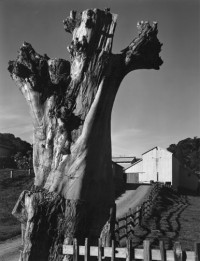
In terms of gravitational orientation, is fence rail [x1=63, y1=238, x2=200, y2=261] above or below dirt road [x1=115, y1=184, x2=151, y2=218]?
above

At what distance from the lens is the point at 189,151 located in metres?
92.8

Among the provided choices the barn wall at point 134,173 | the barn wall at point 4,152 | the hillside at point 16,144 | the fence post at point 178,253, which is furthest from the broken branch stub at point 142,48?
the barn wall at point 134,173

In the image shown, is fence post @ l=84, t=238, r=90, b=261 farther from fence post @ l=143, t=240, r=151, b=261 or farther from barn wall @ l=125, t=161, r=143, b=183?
barn wall @ l=125, t=161, r=143, b=183

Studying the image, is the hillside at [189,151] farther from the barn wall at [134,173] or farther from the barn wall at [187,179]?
the barn wall at [134,173]

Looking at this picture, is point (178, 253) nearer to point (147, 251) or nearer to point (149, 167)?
point (147, 251)

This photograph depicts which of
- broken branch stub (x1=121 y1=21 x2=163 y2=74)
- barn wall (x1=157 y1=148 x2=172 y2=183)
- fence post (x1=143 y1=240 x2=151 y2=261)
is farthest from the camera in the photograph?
barn wall (x1=157 y1=148 x2=172 y2=183)

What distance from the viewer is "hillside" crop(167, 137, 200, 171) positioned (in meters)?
84.9

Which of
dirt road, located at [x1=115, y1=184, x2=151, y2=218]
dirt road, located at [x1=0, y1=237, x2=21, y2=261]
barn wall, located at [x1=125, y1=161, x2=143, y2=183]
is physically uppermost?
barn wall, located at [x1=125, y1=161, x2=143, y2=183]

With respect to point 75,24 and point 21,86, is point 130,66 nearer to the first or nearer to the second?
point 75,24

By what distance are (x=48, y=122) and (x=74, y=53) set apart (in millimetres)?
1481

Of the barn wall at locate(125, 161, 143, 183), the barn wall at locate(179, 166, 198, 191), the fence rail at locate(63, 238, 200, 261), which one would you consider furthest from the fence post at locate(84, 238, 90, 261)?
the barn wall at locate(179, 166, 198, 191)

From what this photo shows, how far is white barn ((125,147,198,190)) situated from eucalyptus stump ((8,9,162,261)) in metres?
48.9

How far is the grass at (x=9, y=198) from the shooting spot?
1670 centimetres

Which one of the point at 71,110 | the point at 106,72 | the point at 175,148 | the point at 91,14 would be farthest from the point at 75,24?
the point at 175,148
